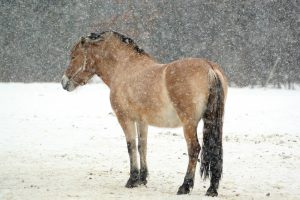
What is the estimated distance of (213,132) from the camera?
643cm

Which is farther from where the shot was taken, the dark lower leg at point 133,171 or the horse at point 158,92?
the dark lower leg at point 133,171

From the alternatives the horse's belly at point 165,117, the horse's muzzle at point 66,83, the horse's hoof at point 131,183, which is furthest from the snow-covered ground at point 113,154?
the horse's muzzle at point 66,83

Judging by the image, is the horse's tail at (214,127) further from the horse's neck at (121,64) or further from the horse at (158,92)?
the horse's neck at (121,64)

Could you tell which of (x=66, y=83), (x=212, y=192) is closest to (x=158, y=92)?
(x=212, y=192)

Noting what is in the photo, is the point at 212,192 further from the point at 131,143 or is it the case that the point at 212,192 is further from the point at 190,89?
the point at 131,143

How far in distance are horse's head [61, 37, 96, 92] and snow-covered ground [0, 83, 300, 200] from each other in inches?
64.9

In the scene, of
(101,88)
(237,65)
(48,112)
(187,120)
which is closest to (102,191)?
(187,120)

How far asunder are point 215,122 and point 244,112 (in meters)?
13.3

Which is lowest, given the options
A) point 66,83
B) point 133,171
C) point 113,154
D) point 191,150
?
point 113,154

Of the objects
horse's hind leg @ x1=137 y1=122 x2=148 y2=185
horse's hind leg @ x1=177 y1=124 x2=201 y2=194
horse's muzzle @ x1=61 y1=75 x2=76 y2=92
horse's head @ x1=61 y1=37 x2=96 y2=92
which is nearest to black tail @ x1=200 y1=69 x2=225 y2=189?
horse's hind leg @ x1=177 y1=124 x2=201 y2=194

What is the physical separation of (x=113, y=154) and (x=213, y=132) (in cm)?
506

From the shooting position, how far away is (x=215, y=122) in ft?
21.0

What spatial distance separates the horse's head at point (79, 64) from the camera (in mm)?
8164

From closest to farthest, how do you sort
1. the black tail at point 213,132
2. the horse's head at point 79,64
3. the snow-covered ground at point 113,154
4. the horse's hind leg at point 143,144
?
the black tail at point 213,132 → the snow-covered ground at point 113,154 → the horse's hind leg at point 143,144 → the horse's head at point 79,64
